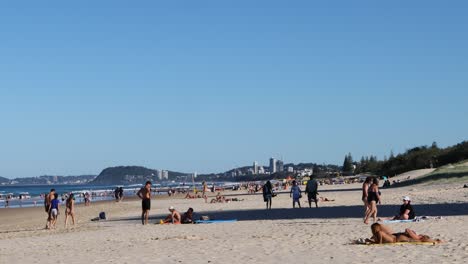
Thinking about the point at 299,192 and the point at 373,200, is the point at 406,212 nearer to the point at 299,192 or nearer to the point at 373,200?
the point at 373,200

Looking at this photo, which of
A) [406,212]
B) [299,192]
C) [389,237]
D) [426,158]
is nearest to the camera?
[389,237]

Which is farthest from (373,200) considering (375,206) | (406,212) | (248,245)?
(248,245)

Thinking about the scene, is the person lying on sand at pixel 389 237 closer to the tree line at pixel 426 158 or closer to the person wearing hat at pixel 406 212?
the person wearing hat at pixel 406 212

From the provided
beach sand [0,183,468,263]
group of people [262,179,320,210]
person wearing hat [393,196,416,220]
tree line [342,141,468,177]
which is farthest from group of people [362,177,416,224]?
tree line [342,141,468,177]

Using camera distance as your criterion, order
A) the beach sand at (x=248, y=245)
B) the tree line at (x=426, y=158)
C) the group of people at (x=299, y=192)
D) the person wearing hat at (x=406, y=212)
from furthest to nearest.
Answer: the tree line at (x=426, y=158)
the group of people at (x=299, y=192)
the person wearing hat at (x=406, y=212)
the beach sand at (x=248, y=245)

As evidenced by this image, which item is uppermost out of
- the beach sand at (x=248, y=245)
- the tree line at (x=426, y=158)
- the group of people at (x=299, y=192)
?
the tree line at (x=426, y=158)

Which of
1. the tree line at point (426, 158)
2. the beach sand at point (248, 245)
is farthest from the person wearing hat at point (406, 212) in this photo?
the tree line at point (426, 158)

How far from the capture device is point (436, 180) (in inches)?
1941

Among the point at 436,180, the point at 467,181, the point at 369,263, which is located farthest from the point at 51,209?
the point at 436,180

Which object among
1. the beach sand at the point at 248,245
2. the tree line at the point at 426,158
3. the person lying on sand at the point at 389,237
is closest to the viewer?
the beach sand at the point at 248,245

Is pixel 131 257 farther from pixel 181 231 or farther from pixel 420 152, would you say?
pixel 420 152

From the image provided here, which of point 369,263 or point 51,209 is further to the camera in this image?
point 51,209

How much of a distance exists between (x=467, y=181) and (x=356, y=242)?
31153 mm

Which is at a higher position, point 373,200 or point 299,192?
point 299,192
